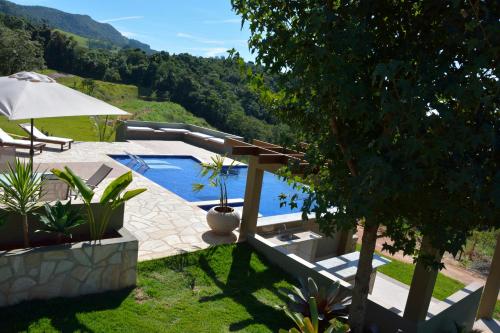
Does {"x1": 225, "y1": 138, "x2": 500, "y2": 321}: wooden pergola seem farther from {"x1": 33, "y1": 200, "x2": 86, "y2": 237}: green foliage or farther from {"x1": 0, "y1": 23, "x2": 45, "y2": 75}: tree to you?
{"x1": 0, "y1": 23, "x2": 45, "y2": 75}: tree

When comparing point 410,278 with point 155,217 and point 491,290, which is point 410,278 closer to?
point 491,290

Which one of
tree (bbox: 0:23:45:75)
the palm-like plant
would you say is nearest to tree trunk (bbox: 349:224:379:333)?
the palm-like plant

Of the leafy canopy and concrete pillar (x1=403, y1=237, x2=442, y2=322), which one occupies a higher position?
the leafy canopy

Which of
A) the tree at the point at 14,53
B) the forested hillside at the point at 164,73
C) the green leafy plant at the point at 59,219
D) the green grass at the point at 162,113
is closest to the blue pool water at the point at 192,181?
the green leafy plant at the point at 59,219

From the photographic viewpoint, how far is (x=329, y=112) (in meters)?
4.50

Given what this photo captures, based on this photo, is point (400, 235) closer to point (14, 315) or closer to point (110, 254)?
point (110, 254)

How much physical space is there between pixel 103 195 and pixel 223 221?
9.93 feet

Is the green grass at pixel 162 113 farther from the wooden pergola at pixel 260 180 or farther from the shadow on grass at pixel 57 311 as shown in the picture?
the shadow on grass at pixel 57 311

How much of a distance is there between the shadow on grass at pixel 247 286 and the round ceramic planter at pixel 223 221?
1.66 ft

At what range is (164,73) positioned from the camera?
5756cm

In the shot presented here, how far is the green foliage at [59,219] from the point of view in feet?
17.7

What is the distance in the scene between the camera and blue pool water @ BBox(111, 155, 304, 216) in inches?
569

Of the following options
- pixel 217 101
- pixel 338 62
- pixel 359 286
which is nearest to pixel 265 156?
pixel 359 286

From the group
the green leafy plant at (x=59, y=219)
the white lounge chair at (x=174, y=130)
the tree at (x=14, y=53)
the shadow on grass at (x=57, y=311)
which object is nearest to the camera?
the shadow on grass at (x=57, y=311)
